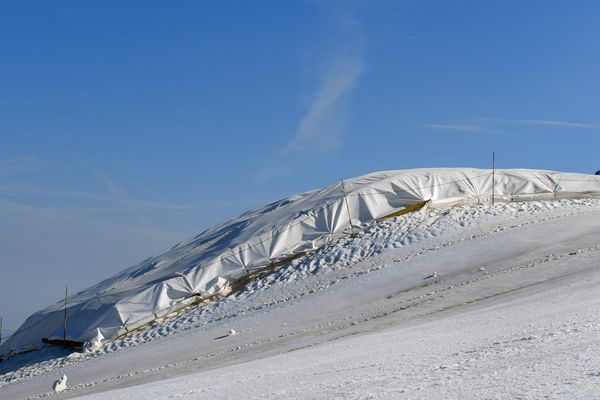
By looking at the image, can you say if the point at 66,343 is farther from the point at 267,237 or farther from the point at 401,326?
the point at 401,326

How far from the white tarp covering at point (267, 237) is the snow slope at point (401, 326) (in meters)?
0.93

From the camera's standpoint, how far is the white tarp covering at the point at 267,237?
68.2 feet

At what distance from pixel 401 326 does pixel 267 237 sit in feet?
32.1

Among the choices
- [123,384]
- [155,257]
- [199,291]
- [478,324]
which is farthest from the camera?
[155,257]

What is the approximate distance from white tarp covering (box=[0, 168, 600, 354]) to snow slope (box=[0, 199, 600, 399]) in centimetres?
93

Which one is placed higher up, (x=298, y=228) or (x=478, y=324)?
(x=298, y=228)

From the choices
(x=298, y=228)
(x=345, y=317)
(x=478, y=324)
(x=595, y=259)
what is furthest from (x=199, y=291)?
(x=478, y=324)

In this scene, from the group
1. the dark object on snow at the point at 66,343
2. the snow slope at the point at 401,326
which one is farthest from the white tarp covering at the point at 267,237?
the snow slope at the point at 401,326

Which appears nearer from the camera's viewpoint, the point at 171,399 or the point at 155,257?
the point at 171,399

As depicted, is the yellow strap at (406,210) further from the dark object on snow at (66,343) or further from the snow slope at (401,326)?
the dark object on snow at (66,343)

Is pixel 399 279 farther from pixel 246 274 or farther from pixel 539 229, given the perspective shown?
pixel 246 274

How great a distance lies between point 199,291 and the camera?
68.5 feet

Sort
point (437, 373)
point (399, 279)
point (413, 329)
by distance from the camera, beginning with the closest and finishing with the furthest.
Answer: point (437, 373) → point (413, 329) → point (399, 279)

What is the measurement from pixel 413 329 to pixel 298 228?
438 inches
